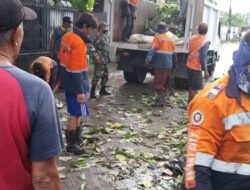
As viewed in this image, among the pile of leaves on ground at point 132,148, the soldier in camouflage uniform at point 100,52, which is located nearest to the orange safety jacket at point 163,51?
the pile of leaves on ground at point 132,148

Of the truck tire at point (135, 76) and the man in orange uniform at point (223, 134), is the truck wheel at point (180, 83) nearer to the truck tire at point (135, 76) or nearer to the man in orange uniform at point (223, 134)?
the truck tire at point (135, 76)

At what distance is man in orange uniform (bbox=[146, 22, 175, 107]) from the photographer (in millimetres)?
8992

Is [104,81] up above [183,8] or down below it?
below

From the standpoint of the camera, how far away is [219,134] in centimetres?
202

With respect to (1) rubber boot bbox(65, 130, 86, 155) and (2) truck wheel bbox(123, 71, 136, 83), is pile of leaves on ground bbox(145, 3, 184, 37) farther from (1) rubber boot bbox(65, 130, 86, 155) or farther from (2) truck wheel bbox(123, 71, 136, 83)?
(1) rubber boot bbox(65, 130, 86, 155)

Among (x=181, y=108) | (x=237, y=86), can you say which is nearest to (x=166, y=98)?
(x=181, y=108)

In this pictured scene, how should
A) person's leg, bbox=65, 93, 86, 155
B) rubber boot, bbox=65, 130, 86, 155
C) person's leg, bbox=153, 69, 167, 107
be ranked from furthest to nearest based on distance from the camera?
person's leg, bbox=153, 69, 167, 107, rubber boot, bbox=65, 130, 86, 155, person's leg, bbox=65, 93, 86, 155

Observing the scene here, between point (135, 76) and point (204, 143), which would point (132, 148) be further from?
point (135, 76)

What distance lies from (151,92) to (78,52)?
5.84 meters

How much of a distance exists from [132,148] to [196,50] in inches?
137

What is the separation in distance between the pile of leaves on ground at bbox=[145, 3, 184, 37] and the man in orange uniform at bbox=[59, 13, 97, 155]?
280 inches

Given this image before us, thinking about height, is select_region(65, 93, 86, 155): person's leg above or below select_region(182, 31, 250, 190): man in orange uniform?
below

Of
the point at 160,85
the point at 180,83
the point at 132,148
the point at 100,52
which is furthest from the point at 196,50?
the point at 132,148

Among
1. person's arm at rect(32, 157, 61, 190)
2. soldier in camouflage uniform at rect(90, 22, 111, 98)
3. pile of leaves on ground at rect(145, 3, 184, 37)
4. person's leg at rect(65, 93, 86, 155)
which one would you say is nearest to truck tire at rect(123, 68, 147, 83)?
pile of leaves on ground at rect(145, 3, 184, 37)
